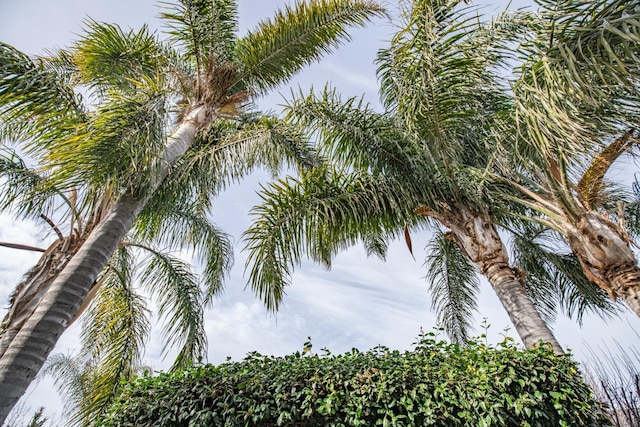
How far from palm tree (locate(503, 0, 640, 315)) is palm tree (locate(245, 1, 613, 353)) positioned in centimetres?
81

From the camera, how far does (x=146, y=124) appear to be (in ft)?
13.5

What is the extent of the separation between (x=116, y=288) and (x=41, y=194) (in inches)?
110

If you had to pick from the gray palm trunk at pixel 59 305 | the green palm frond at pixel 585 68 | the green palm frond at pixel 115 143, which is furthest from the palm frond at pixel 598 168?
the gray palm trunk at pixel 59 305

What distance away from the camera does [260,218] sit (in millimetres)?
5688

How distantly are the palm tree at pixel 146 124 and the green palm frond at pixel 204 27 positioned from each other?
2 cm

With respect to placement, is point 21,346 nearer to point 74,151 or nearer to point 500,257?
A: point 74,151

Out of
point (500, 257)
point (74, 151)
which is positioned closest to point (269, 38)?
point (74, 151)

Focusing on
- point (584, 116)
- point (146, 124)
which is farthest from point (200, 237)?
point (584, 116)

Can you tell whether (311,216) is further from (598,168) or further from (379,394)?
(598,168)

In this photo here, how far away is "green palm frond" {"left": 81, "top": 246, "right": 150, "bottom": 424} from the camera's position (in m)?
5.75

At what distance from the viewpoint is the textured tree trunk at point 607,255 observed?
4.31m

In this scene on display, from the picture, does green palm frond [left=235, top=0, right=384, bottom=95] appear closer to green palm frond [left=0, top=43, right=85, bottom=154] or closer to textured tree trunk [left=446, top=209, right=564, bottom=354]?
green palm frond [left=0, top=43, right=85, bottom=154]

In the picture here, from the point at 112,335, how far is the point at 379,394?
16.2 ft

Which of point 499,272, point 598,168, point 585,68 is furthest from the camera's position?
point 499,272
